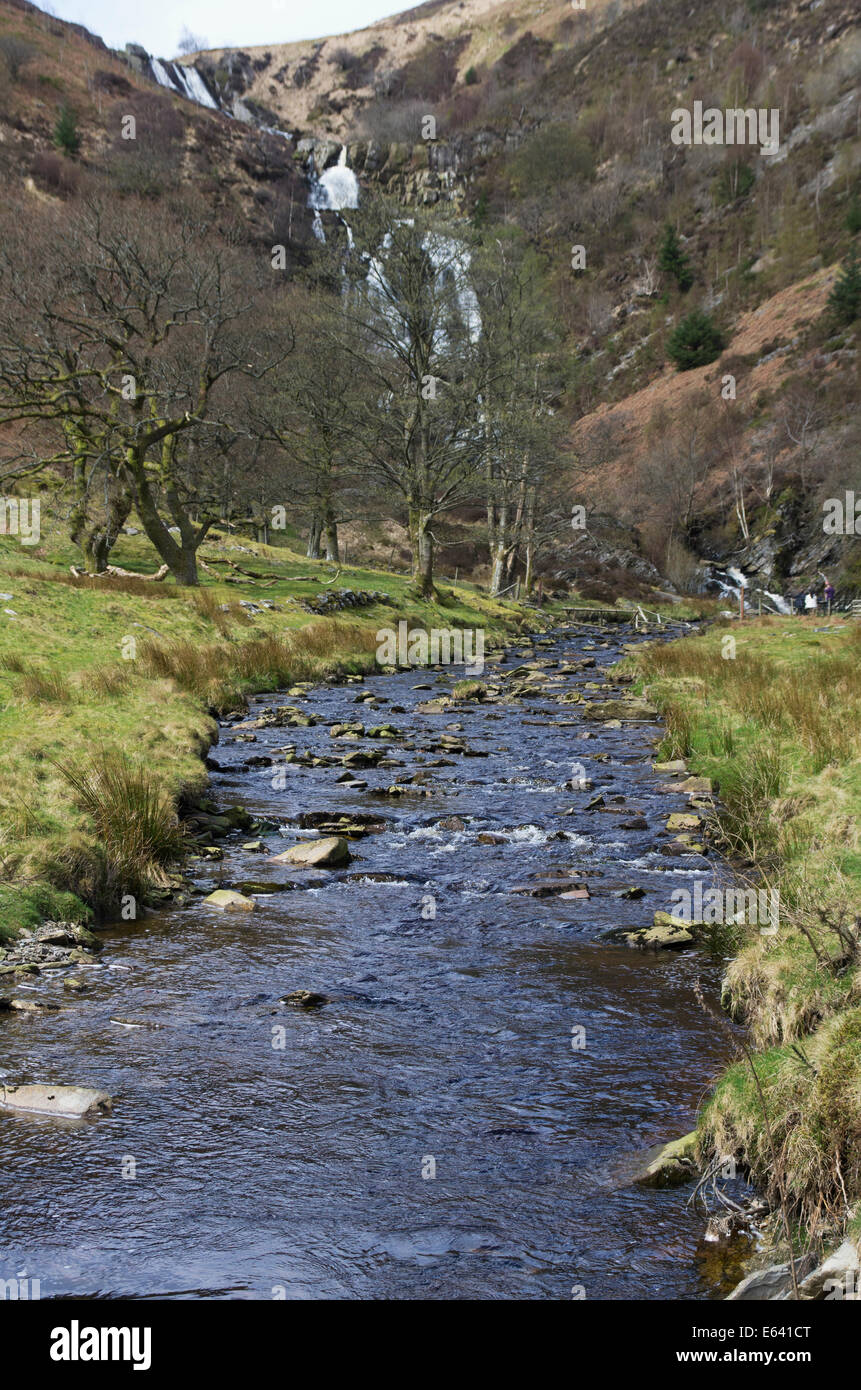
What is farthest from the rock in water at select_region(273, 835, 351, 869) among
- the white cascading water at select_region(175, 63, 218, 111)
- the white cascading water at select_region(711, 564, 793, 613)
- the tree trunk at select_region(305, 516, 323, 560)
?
the white cascading water at select_region(175, 63, 218, 111)

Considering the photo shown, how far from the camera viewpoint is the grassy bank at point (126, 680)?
→ 763 cm

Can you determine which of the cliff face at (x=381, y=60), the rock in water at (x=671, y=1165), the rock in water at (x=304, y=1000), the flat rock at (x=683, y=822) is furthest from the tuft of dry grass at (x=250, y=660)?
the cliff face at (x=381, y=60)

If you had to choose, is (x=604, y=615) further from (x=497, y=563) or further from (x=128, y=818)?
(x=128, y=818)

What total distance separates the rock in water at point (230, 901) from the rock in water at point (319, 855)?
1057mm

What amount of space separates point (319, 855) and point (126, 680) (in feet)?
24.0

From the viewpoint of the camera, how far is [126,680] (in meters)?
14.8

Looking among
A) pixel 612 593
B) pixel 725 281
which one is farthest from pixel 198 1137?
pixel 725 281

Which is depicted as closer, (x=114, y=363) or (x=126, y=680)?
(x=126, y=680)

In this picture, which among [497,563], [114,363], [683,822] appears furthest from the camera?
[497,563]

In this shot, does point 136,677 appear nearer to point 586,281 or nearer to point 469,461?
point 469,461

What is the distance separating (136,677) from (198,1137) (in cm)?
1171

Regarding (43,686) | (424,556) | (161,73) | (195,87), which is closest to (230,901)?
(43,686)

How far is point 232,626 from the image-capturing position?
74.5 feet

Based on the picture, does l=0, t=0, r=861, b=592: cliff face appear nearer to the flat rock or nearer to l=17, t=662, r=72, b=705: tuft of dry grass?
l=17, t=662, r=72, b=705: tuft of dry grass
